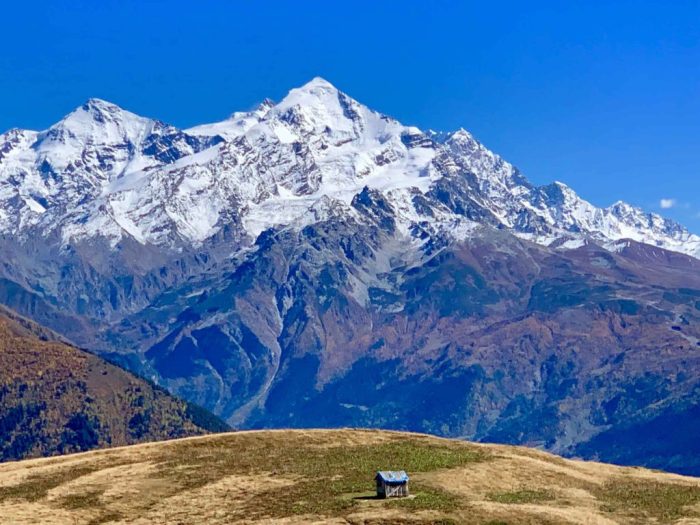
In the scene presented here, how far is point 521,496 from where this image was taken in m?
128

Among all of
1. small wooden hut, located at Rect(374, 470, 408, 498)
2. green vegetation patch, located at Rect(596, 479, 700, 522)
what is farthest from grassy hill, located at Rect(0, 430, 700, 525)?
small wooden hut, located at Rect(374, 470, 408, 498)

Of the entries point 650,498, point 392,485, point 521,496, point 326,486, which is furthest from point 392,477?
point 650,498

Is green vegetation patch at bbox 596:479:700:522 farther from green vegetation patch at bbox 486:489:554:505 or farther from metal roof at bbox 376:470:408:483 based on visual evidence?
metal roof at bbox 376:470:408:483

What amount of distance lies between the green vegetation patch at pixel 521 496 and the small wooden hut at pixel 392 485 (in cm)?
1006

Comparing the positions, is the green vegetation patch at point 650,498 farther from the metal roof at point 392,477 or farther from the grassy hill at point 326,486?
the metal roof at point 392,477

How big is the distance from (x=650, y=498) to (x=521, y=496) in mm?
17167

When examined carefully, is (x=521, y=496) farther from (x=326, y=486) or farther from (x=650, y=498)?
(x=326, y=486)

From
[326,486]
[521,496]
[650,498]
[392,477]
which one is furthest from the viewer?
[650,498]

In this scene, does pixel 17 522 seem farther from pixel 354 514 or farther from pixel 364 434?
pixel 364 434

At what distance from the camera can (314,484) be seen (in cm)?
13275

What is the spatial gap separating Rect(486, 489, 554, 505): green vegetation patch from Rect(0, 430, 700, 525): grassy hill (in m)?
0.14

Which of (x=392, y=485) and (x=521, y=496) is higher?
(x=392, y=485)

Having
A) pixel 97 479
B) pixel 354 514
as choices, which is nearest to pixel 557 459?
pixel 354 514

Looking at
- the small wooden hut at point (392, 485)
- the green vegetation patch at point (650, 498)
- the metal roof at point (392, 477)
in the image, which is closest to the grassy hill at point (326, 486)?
the green vegetation patch at point (650, 498)
